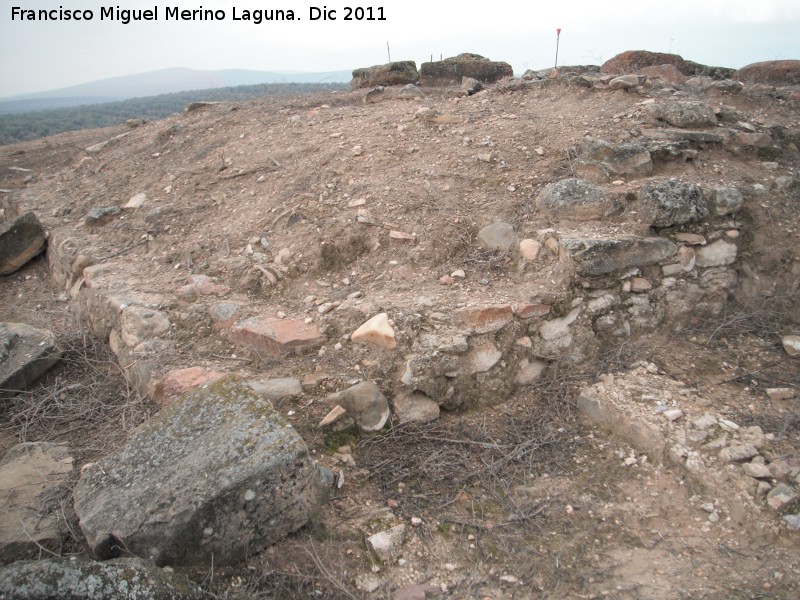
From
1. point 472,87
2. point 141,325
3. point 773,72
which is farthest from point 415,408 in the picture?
point 773,72

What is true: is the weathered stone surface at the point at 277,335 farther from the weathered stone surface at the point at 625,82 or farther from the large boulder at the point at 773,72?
the large boulder at the point at 773,72

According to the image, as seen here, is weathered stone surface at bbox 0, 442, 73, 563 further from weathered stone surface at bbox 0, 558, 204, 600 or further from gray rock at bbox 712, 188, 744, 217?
gray rock at bbox 712, 188, 744, 217

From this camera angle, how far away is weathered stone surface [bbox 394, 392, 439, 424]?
281 centimetres

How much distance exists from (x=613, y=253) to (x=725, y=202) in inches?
37.3

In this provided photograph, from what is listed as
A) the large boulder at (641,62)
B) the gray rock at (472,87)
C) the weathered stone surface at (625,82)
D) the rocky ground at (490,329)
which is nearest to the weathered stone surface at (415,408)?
the rocky ground at (490,329)

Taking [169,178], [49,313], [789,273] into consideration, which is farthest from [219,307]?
[789,273]

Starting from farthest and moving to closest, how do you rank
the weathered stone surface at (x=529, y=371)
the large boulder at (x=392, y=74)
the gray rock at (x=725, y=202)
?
the large boulder at (x=392, y=74) → the gray rock at (x=725, y=202) → the weathered stone surface at (x=529, y=371)

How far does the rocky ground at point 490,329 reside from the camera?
2.20 meters

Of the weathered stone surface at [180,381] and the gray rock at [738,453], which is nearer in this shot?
the gray rock at [738,453]

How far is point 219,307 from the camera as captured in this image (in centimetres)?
333

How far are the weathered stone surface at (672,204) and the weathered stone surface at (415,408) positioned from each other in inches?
71.7

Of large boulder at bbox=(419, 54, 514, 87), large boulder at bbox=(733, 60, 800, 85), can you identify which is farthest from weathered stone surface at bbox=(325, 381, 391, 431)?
large boulder at bbox=(733, 60, 800, 85)

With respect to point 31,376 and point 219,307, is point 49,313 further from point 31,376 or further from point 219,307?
point 219,307

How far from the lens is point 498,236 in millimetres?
3531
